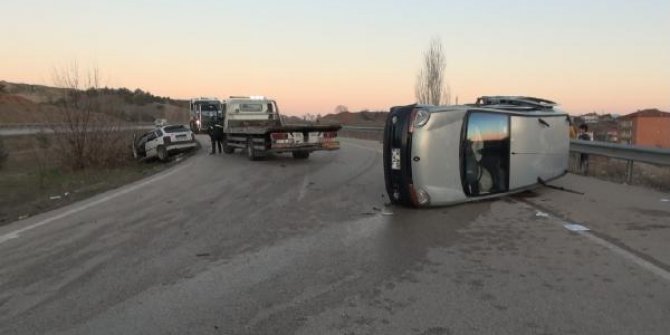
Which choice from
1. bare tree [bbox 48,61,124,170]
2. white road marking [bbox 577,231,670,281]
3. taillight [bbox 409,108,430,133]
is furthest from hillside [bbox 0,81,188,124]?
white road marking [bbox 577,231,670,281]

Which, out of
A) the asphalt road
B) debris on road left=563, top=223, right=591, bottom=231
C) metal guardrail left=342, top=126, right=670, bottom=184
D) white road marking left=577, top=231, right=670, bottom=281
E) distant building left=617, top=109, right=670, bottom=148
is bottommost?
the asphalt road

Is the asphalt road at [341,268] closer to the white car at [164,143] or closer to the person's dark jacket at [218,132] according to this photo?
the person's dark jacket at [218,132]

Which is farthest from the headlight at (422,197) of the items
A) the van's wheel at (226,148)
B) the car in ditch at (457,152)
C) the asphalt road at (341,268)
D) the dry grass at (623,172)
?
the van's wheel at (226,148)

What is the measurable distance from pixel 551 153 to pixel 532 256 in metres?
5.39

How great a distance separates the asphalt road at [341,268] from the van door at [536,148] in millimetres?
415

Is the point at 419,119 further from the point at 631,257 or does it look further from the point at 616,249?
the point at 631,257

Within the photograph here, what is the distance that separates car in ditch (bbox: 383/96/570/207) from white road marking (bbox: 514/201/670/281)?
1524 millimetres

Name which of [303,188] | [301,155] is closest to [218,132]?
[301,155]

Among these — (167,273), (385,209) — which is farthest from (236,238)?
(385,209)

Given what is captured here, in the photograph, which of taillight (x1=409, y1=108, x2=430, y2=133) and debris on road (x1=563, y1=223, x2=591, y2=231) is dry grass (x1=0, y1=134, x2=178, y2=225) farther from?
debris on road (x1=563, y1=223, x2=591, y2=231)

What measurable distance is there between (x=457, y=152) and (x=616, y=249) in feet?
11.1

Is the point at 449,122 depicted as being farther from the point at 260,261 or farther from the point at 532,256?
the point at 260,261

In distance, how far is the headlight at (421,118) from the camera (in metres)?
9.73

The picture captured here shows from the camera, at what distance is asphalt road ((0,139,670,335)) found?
15.7ft
